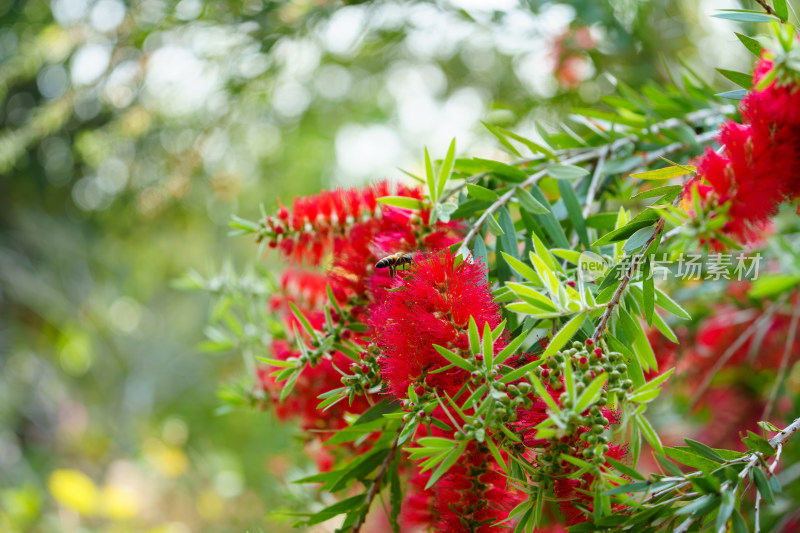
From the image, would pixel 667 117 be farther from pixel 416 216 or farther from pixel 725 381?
pixel 725 381

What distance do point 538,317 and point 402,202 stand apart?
119 mm

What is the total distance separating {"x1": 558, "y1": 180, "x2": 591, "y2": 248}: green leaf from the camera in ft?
1.30

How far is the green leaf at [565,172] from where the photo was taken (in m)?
0.40

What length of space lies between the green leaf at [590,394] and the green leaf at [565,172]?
0.60ft

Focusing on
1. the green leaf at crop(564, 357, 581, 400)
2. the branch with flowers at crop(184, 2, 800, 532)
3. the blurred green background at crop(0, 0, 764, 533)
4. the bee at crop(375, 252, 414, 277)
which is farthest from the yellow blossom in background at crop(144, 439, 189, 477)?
the green leaf at crop(564, 357, 581, 400)

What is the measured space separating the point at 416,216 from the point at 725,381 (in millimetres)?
643

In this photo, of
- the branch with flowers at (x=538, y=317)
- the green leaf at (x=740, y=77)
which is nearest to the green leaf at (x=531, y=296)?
the branch with flowers at (x=538, y=317)

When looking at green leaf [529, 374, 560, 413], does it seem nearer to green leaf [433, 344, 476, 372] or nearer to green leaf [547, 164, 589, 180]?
green leaf [433, 344, 476, 372]

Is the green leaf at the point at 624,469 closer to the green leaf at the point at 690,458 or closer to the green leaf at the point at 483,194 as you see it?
the green leaf at the point at 690,458

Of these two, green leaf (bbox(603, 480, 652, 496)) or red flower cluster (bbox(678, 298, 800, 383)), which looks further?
red flower cluster (bbox(678, 298, 800, 383))

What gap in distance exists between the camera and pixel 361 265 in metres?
0.40

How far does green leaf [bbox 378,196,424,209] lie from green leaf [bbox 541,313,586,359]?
0.42 ft

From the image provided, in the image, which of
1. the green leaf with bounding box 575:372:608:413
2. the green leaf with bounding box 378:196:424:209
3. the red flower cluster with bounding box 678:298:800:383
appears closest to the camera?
the green leaf with bounding box 575:372:608:413

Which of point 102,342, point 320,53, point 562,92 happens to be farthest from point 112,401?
point 562,92
